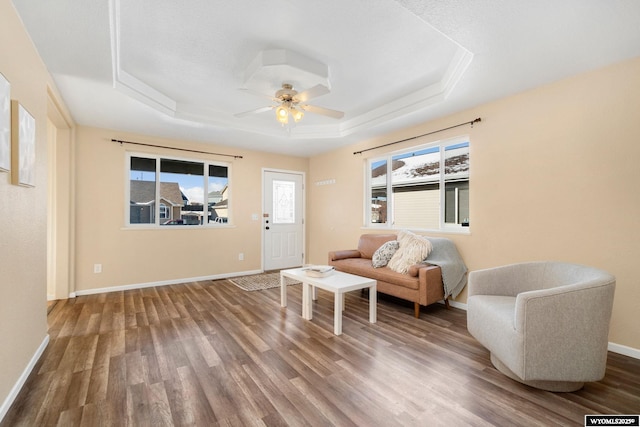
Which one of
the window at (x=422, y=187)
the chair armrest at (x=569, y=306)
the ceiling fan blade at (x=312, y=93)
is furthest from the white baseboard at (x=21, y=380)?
the window at (x=422, y=187)

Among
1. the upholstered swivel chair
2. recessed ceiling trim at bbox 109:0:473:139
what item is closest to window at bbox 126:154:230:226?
recessed ceiling trim at bbox 109:0:473:139

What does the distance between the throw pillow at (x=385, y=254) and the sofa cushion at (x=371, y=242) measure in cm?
32

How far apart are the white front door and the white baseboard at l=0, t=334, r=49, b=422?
3.64 meters

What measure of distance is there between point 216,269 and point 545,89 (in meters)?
5.28

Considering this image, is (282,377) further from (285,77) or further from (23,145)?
(285,77)

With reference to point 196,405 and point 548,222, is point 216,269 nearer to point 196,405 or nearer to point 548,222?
point 196,405

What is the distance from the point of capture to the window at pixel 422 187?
370 cm

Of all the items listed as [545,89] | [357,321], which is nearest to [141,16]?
[357,321]

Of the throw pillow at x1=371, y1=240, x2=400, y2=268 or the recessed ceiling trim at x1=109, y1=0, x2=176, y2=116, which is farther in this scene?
the throw pillow at x1=371, y1=240, x2=400, y2=268

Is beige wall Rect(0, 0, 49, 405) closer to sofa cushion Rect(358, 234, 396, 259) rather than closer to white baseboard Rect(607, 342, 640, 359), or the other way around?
sofa cushion Rect(358, 234, 396, 259)

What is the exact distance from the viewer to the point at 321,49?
255 centimetres

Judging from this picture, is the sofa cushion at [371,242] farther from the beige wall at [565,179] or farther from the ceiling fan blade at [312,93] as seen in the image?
the ceiling fan blade at [312,93]

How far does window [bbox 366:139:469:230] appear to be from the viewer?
370cm

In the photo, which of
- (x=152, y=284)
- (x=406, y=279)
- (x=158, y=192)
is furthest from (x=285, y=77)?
(x=152, y=284)
